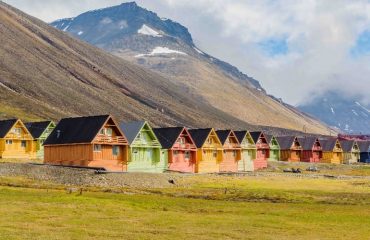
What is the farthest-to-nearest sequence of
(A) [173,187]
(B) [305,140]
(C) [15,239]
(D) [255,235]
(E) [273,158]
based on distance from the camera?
(B) [305,140] → (E) [273,158] → (A) [173,187] → (D) [255,235] → (C) [15,239]

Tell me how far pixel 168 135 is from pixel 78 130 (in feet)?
67.1

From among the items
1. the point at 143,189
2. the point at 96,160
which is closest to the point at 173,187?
the point at 143,189

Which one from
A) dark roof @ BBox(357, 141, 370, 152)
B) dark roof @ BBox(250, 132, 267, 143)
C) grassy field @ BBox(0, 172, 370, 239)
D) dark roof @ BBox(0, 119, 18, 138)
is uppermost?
dark roof @ BBox(0, 119, 18, 138)

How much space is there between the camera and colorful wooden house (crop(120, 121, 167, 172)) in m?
86.9

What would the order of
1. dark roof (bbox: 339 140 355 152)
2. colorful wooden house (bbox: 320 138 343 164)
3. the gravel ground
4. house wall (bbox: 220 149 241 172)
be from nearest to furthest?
1. the gravel ground
2. house wall (bbox: 220 149 241 172)
3. colorful wooden house (bbox: 320 138 343 164)
4. dark roof (bbox: 339 140 355 152)

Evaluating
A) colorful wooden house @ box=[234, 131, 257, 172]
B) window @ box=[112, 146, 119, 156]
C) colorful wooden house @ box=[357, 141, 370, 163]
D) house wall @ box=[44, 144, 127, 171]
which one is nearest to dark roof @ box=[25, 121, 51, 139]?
house wall @ box=[44, 144, 127, 171]

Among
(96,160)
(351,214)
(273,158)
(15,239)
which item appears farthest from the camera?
(273,158)

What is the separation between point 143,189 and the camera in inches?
2280

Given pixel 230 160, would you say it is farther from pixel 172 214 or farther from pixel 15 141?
pixel 172 214

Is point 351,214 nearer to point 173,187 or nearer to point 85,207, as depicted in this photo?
point 85,207

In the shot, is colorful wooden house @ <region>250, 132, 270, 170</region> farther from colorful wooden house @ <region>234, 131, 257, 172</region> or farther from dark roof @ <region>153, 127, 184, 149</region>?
dark roof @ <region>153, 127, 184, 149</region>

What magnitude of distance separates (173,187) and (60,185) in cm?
1248

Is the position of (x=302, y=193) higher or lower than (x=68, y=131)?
lower

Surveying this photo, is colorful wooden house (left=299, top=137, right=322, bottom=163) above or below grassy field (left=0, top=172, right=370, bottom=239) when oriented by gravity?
above
